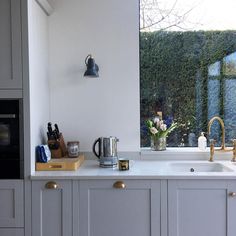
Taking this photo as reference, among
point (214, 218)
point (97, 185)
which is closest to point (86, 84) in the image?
point (97, 185)

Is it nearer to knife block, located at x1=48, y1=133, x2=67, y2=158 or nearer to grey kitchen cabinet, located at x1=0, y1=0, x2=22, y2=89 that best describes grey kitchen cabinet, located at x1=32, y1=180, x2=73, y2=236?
knife block, located at x1=48, y1=133, x2=67, y2=158

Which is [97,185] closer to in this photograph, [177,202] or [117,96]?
[177,202]

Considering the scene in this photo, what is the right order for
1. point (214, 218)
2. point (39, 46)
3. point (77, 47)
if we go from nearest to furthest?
point (214, 218) → point (39, 46) → point (77, 47)

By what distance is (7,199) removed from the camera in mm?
2385

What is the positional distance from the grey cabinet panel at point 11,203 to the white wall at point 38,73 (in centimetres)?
18

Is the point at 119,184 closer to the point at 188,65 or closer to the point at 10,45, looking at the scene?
the point at 10,45

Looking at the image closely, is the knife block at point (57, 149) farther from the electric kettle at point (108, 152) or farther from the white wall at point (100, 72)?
the electric kettle at point (108, 152)

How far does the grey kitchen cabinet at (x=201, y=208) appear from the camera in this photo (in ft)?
7.67

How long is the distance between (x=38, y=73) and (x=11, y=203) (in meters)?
0.95

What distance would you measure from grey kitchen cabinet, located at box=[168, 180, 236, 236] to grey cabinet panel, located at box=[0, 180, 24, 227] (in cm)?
101

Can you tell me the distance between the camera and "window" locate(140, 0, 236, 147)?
3.05 meters

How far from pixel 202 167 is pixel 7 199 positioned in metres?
1.50

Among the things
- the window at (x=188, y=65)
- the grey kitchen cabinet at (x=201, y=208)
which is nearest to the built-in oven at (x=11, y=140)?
the grey kitchen cabinet at (x=201, y=208)

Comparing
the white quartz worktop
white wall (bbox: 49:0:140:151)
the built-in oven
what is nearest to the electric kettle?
the white quartz worktop
